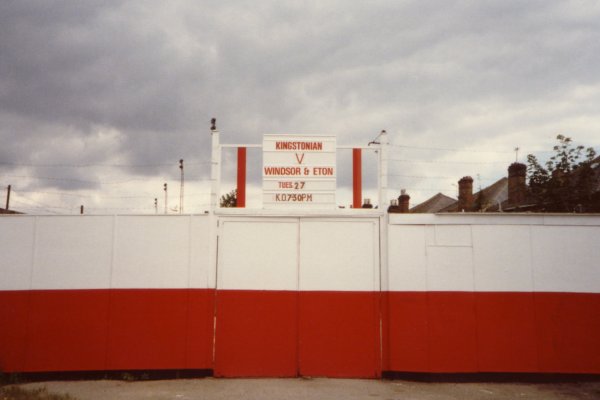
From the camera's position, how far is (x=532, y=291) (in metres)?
8.14

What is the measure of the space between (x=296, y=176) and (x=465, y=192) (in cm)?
2482

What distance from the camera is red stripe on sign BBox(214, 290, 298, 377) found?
8.08 meters

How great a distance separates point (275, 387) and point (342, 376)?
1366 millimetres

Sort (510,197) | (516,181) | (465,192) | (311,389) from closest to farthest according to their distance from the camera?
(311,389), (516,181), (510,197), (465,192)

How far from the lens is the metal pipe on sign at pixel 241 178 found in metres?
8.55

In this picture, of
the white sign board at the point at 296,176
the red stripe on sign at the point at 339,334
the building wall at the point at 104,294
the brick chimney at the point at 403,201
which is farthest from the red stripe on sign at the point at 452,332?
the brick chimney at the point at 403,201

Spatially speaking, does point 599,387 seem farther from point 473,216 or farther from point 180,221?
point 180,221

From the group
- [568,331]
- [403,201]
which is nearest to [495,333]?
[568,331]

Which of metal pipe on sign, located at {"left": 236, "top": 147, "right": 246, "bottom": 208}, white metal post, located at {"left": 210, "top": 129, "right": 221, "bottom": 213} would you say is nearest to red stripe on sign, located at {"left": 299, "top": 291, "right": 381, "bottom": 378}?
metal pipe on sign, located at {"left": 236, "top": 147, "right": 246, "bottom": 208}

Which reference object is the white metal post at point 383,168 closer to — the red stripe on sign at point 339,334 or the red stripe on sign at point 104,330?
the red stripe on sign at point 339,334

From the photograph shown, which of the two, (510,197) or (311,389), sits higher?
(510,197)

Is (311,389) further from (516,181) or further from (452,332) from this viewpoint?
(516,181)

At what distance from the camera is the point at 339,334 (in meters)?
8.16

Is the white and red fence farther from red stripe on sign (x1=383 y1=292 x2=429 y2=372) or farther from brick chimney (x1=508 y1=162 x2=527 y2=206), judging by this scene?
brick chimney (x1=508 y1=162 x2=527 y2=206)
